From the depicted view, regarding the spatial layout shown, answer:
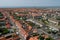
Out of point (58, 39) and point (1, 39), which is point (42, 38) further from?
point (1, 39)

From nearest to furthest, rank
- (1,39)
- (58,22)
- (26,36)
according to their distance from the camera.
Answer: (1,39)
(26,36)
(58,22)

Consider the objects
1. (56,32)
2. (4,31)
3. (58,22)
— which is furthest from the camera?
(58,22)

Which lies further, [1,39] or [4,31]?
[4,31]

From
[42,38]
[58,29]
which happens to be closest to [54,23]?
[58,29]

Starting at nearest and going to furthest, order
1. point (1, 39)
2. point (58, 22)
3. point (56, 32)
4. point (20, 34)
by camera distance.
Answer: point (1, 39), point (20, 34), point (56, 32), point (58, 22)

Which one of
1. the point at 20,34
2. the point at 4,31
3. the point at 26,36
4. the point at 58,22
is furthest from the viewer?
the point at 58,22

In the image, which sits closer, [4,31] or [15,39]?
[15,39]

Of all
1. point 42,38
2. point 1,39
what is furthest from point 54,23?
point 1,39

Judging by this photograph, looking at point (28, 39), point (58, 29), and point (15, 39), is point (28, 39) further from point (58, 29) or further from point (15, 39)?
point (58, 29)

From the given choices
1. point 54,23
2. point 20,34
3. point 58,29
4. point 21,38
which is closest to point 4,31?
point 20,34
